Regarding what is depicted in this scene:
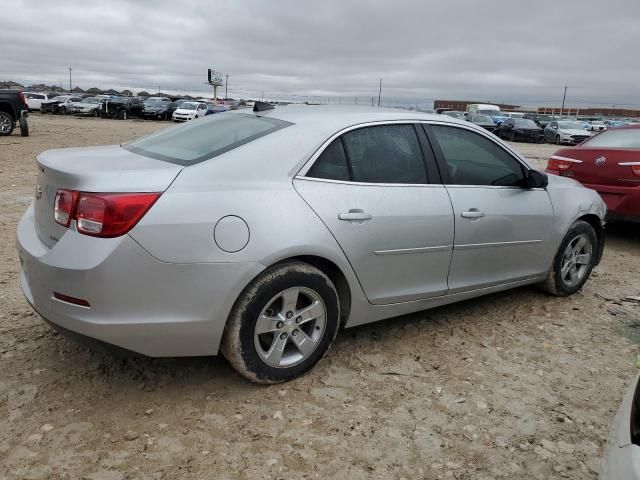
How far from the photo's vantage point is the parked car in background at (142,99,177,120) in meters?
39.8

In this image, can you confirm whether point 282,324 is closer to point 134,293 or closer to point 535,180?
point 134,293

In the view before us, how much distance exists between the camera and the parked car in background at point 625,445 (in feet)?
5.49

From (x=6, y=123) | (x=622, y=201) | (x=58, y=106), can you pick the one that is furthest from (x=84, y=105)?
(x=622, y=201)

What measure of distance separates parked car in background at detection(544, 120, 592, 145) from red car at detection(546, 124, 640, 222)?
85.2 feet

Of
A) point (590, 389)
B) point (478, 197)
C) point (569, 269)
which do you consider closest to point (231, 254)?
point (478, 197)

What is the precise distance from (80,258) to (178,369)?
1.01 metres

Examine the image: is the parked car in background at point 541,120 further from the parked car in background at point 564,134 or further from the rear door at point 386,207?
the rear door at point 386,207

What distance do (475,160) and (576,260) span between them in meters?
1.54

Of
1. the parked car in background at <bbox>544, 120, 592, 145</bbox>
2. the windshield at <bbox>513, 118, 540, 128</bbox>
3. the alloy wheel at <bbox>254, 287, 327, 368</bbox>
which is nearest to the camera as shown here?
the alloy wheel at <bbox>254, 287, 327, 368</bbox>

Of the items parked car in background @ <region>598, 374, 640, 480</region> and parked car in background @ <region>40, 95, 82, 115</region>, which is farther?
parked car in background @ <region>40, 95, 82, 115</region>

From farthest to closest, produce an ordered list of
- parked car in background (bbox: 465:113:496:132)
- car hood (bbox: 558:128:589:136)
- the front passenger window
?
parked car in background (bbox: 465:113:496:132)
car hood (bbox: 558:128:589:136)
the front passenger window

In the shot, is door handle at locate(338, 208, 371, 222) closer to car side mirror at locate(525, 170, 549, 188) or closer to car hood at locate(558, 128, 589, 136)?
car side mirror at locate(525, 170, 549, 188)

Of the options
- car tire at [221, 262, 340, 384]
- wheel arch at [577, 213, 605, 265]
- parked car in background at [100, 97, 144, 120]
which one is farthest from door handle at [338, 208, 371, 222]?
parked car in background at [100, 97, 144, 120]

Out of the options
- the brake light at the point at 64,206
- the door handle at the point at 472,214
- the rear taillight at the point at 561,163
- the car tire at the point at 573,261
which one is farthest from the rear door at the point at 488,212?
the rear taillight at the point at 561,163
